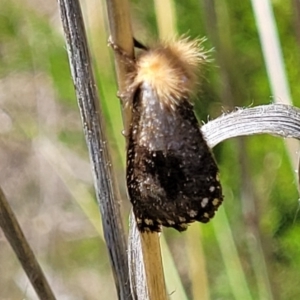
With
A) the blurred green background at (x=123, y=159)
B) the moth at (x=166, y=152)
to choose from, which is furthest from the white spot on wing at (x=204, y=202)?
the blurred green background at (x=123, y=159)

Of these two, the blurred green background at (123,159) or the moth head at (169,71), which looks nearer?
the moth head at (169,71)

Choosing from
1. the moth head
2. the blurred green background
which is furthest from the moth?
the blurred green background

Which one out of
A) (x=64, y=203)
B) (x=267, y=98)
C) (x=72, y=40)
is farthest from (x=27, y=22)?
(x=72, y=40)

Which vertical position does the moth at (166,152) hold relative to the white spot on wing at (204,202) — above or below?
above

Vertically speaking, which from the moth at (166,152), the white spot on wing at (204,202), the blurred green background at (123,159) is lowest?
the white spot on wing at (204,202)

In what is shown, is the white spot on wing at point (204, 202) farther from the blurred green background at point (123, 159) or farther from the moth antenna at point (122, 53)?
the blurred green background at point (123, 159)

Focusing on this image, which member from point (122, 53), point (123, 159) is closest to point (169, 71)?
point (122, 53)

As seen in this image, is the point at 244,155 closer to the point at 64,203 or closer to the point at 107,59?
the point at 107,59
